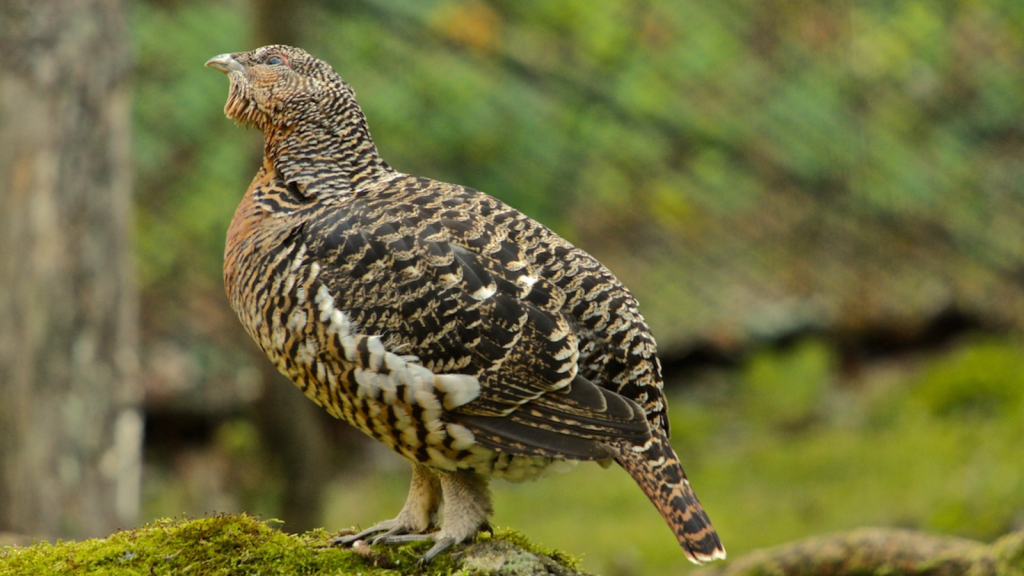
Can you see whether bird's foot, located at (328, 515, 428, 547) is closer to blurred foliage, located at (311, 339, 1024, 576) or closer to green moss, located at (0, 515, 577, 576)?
green moss, located at (0, 515, 577, 576)

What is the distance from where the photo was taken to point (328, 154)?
17.7ft

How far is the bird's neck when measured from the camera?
5.30 metres

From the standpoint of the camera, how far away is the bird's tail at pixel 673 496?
4.25m

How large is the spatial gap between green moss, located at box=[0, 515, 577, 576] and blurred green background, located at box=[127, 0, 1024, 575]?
4847 millimetres

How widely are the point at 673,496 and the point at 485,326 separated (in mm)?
1028

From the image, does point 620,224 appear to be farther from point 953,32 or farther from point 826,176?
point 953,32

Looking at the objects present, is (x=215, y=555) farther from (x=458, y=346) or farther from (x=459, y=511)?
(x=458, y=346)

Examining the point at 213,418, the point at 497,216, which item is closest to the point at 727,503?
the point at 213,418

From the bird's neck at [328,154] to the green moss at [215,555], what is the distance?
1661mm

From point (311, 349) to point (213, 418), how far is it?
938 cm

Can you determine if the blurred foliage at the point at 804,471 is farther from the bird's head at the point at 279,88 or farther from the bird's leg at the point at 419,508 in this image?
the bird's head at the point at 279,88

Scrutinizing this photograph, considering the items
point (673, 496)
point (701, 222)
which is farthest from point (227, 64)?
point (701, 222)

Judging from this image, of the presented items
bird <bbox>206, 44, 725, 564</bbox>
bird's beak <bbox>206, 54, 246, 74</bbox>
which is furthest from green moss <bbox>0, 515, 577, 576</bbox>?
bird's beak <bbox>206, 54, 246, 74</bbox>

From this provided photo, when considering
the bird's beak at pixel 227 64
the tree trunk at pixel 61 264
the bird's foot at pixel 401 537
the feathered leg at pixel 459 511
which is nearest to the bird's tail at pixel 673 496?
the feathered leg at pixel 459 511
